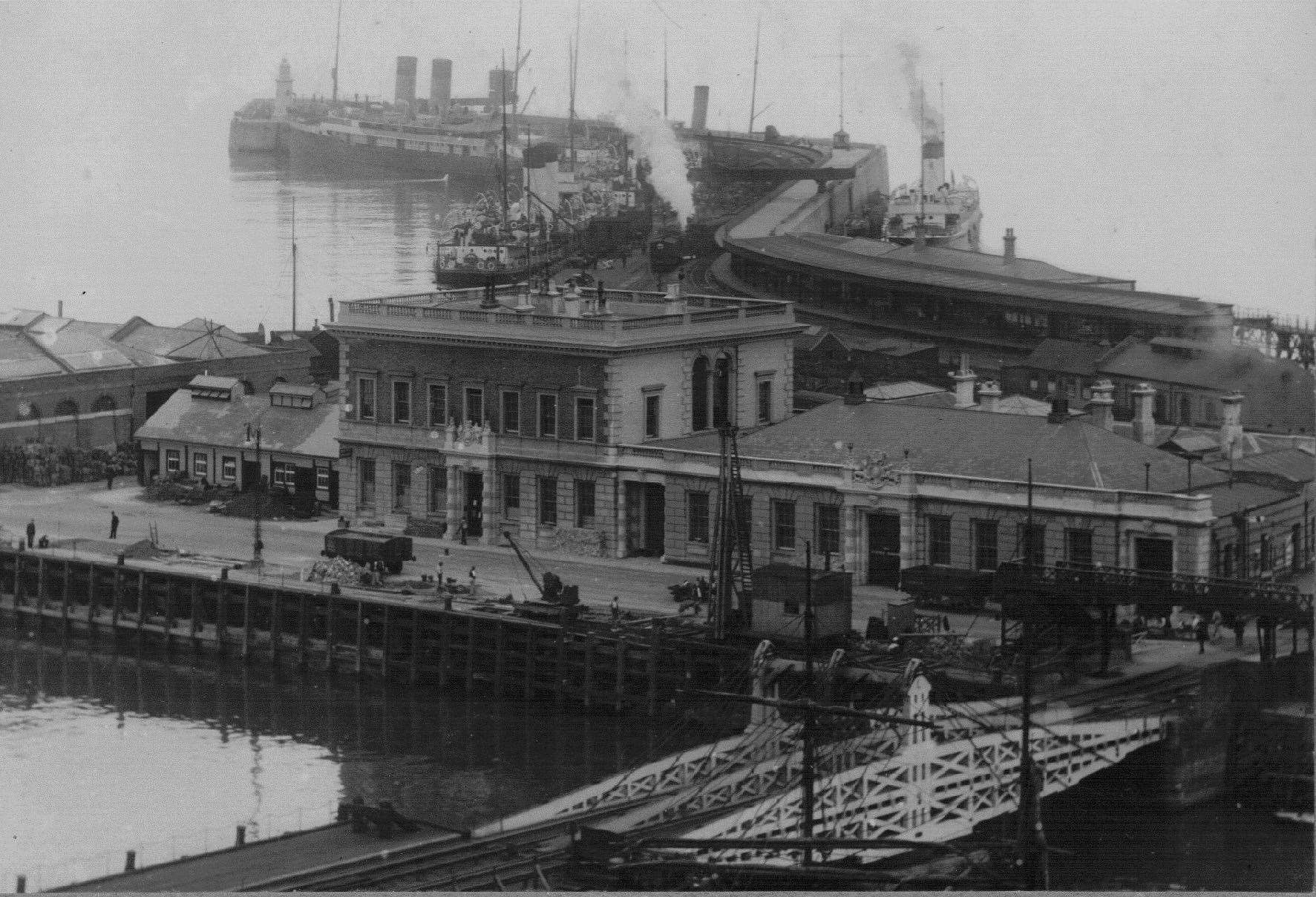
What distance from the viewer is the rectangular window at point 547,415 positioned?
63.4 m

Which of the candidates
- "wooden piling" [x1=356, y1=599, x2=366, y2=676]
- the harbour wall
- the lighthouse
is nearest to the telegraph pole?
the harbour wall

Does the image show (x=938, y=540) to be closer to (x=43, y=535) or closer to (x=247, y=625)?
(x=247, y=625)

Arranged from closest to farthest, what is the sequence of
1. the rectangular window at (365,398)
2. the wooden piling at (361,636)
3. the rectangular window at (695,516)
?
the wooden piling at (361,636)
the rectangular window at (695,516)
the rectangular window at (365,398)

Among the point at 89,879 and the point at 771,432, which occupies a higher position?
the point at 771,432

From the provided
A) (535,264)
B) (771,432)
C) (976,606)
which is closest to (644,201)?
(535,264)

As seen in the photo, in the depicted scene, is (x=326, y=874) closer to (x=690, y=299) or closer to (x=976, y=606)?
(x=976, y=606)

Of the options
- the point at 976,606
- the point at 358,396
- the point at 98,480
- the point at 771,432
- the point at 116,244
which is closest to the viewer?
the point at 976,606

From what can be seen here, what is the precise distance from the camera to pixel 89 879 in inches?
1505

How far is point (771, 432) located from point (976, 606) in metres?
9.49

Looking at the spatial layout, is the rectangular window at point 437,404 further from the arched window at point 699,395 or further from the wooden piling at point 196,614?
the wooden piling at point 196,614

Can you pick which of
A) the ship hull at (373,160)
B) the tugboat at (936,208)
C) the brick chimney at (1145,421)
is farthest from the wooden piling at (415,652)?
the ship hull at (373,160)

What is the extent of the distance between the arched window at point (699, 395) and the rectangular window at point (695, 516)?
4.61 meters

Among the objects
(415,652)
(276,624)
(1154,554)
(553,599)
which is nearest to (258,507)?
(276,624)

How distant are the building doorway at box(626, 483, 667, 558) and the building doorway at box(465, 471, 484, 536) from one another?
460 centimetres
